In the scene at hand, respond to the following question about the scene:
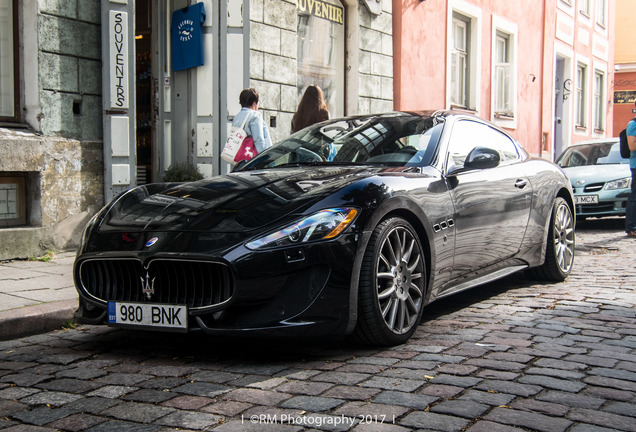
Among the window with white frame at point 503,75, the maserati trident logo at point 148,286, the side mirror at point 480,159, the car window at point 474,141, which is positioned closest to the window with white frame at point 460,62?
the window with white frame at point 503,75

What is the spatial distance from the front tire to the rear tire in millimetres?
2290

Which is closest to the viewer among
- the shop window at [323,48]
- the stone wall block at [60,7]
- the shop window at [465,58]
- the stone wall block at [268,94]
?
the stone wall block at [60,7]

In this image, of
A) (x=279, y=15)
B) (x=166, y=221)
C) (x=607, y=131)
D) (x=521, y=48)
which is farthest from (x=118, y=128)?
(x=607, y=131)

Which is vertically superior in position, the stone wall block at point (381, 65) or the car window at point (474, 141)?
the stone wall block at point (381, 65)

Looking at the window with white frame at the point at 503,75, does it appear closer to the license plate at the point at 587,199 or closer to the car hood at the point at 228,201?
the license plate at the point at 587,199

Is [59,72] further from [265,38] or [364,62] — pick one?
[364,62]

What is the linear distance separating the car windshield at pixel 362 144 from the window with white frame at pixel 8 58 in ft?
12.0

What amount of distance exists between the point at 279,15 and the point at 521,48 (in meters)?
9.72

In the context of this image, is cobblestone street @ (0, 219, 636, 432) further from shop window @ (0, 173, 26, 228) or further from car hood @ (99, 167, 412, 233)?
shop window @ (0, 173, 26, 228)

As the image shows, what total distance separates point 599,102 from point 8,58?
22389 mm

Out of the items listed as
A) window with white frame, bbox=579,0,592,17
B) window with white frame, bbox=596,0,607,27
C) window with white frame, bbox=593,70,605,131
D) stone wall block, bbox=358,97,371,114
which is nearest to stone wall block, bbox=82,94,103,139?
stone wall block, bbox=358,97,371,114

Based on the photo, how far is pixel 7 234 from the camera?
734 centimetres

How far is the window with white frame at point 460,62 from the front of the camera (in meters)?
16.3

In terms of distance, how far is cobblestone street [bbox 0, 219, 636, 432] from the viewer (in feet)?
9.73
